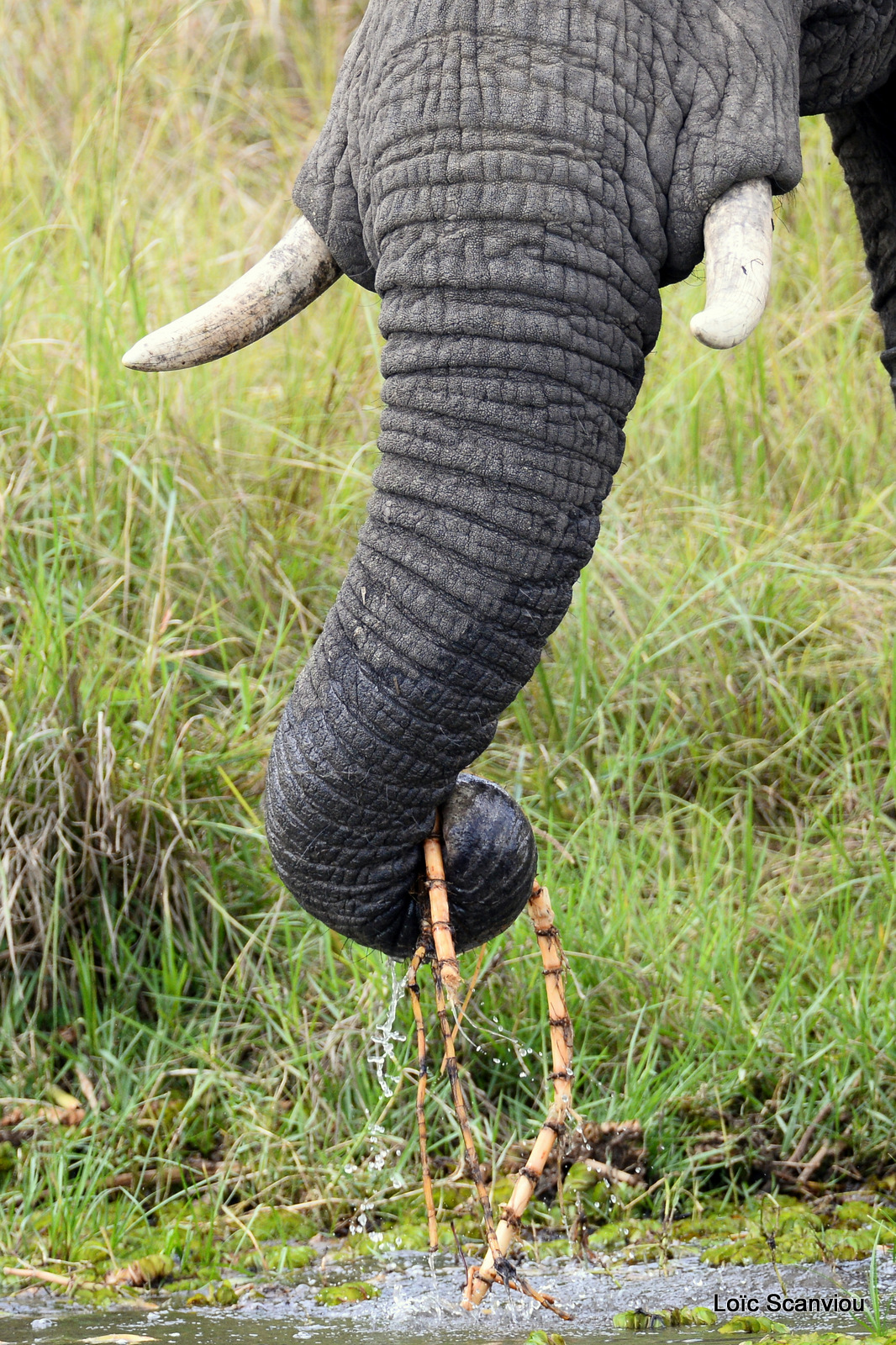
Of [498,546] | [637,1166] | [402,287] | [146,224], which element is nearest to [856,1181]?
[637,1166]

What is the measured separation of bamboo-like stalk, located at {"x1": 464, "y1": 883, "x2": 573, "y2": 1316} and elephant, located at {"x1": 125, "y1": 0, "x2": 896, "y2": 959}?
0.38 ft

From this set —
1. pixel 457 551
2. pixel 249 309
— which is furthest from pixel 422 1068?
pixel 249 309

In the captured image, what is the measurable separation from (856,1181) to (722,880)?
0.97 m

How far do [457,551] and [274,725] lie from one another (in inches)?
81.9

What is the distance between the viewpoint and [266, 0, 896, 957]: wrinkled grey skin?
212 centimetres

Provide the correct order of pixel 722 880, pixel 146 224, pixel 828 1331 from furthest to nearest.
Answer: pixel 146 224 < pixel 722 880 < pixel 828 1331

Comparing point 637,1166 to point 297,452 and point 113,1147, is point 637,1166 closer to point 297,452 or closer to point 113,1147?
point 113,1147

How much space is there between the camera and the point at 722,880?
416cm

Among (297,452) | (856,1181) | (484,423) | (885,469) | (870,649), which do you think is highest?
(484,423)

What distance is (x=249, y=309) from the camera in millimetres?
2383

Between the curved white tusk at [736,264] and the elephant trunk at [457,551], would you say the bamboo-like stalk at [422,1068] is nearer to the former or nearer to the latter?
the elephant trunk at [457,551]

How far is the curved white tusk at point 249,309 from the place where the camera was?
7.58ft

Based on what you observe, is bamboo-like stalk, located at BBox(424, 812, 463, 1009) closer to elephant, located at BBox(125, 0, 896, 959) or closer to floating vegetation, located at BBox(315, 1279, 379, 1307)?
elephant, located at BBox(125, 0, 896, 959)

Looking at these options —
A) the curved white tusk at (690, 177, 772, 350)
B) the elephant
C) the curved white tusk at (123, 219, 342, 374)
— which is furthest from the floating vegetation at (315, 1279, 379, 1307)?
the curved white tusk at (690, 177, 772, 350)
